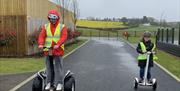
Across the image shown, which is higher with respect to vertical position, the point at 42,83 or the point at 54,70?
the point at 54,70

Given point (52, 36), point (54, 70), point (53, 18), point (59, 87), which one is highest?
point (53, 18)

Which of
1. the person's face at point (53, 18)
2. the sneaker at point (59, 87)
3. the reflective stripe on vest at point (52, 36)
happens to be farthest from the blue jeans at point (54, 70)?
the person's face at point (53, 18)

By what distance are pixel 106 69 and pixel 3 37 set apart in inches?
291

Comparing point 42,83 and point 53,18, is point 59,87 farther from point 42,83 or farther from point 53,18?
point 53,18

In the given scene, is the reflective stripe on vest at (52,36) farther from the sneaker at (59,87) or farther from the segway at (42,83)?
the sneaker at (59,87)

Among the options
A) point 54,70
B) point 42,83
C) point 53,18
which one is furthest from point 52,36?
point 42,83

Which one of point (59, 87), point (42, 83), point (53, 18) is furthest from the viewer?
point (42, 83)

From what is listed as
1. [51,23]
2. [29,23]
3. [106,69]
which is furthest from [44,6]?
[51,23]

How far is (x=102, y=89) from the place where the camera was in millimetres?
11766

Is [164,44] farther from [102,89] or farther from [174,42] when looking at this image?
[102,89]

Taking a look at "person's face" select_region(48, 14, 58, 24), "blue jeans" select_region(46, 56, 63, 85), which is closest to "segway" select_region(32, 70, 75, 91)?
"blue jeans" select_region(46, 56, 63, 85)

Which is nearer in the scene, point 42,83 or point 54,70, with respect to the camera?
point 54,70

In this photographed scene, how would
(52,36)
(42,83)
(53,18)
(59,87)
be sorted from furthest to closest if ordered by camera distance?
1. (42,83)
2. (52,36)
3. (53,18)
4. (59,87)

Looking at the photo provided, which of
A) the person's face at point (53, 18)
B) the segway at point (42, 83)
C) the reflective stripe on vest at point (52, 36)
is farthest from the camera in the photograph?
the segway at point (42, 83)
